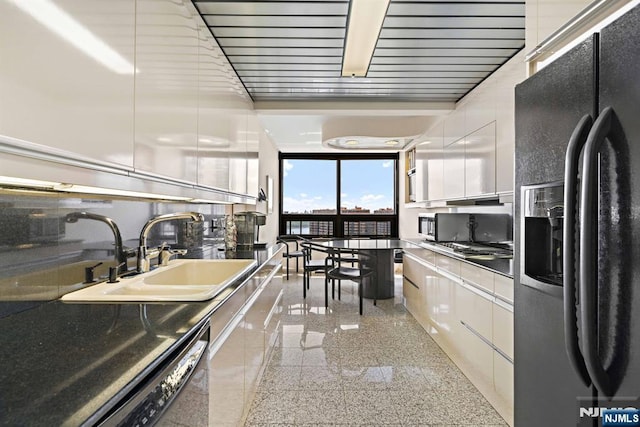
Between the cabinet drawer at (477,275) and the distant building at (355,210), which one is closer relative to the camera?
the cabinet drawer at (477,275)

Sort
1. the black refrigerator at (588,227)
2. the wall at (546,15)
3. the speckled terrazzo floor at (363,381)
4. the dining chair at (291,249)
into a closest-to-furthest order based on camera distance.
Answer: the black refrigerator at (588,227) → the wall at (546,15) → the speckled terrazzo floor at (363,381) → the dining chair at (291,249)

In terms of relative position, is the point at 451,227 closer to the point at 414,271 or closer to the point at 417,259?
the point at 417,259

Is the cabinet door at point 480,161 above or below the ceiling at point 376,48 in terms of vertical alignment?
below

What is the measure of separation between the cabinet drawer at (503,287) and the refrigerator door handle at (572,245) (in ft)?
3.70

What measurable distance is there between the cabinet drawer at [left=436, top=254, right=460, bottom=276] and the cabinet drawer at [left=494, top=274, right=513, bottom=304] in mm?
607

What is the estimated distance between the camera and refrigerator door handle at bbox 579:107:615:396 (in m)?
0.73

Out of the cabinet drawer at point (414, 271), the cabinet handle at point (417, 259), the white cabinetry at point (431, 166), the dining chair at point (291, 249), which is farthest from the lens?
the dining chair at point (291, 249)

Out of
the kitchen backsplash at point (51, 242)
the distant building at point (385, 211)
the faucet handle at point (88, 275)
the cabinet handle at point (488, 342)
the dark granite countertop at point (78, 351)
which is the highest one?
the distant building at point (385, 211)

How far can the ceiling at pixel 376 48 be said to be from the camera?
1.91 meters

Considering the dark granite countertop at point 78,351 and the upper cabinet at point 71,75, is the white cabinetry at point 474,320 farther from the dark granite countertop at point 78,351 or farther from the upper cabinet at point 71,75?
the upper cabinet at point 71,75

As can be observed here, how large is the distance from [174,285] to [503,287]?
71.0 inches

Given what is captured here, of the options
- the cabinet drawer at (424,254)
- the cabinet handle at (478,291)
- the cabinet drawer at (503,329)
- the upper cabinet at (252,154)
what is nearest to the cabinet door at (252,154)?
the upper cabinet at (252,154)

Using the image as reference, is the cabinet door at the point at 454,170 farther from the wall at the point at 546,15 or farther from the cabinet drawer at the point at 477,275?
the wall at the point at 546,15

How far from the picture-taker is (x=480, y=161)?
280cm
